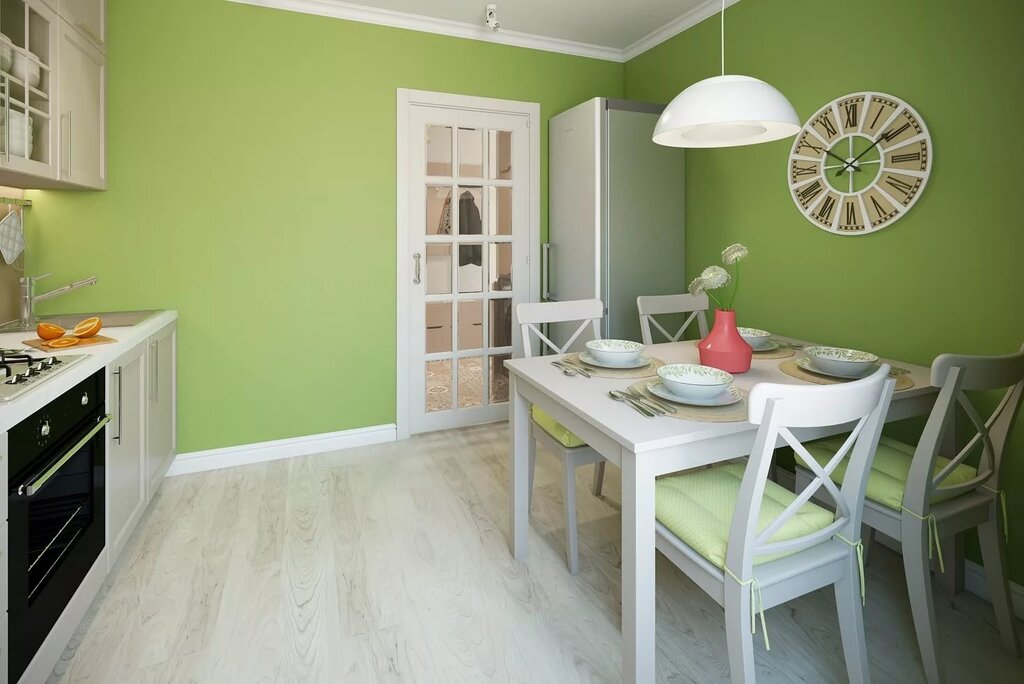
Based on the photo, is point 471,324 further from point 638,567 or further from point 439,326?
point 638,567

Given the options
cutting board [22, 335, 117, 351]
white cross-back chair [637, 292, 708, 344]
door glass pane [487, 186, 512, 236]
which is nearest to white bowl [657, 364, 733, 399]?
white cross-back chair [637, 292, 708, 344]

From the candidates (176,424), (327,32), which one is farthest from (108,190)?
(327,32)

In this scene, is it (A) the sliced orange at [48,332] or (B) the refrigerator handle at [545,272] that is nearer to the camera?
(A) the sliced orange at [48,332]

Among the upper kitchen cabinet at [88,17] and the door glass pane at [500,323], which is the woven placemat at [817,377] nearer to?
the door glass pane at [500,323]

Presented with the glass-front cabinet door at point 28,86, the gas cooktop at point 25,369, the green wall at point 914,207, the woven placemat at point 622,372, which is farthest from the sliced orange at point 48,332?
the green wall at point 914,207

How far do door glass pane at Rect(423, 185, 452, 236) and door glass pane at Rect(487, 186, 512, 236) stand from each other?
0.89 feet

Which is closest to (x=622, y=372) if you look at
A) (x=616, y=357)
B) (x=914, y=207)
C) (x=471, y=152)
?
(x=616, y=357)

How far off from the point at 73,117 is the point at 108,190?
0.49m

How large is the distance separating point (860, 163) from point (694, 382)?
148 centimetres

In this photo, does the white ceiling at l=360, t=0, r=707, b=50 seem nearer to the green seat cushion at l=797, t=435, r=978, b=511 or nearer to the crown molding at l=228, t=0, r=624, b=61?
the crown molding at l=228, t=0, r=624, b=61

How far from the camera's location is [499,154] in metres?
3.62

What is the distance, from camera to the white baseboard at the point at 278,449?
3014 mm

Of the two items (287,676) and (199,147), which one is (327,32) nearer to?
(199,147)

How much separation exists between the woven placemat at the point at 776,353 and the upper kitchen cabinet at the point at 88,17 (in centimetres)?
304
